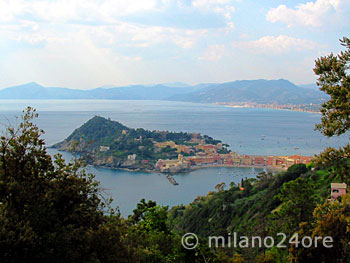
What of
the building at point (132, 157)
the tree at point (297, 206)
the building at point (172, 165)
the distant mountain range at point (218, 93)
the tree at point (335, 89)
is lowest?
the building at point (172, 165)

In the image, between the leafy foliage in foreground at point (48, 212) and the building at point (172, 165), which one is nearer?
the leafy foliage in foreground at point (48, 212)

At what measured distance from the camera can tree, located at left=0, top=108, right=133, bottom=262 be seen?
8.14 feet

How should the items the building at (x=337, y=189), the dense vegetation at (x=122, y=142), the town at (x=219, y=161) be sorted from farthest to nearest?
the dense vegetation at (x=122, y=142) < the town at (x=219, y=161) < the building at (x=337, y=189)

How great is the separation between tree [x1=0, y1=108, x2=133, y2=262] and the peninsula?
2080 cm

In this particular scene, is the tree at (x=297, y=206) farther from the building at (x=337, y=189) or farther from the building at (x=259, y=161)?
the building at (x=259, y=161)

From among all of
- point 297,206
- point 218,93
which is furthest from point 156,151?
point 218,93

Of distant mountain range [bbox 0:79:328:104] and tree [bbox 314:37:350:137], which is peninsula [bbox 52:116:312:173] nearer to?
tree [bbox 314:37:350:137]

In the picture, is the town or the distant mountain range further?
the distant mountain range

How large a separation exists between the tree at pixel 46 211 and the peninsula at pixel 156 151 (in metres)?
20.8

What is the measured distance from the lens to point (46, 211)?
2744 mm

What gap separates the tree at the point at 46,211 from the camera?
2.48m

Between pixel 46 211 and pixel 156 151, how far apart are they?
96.5 feet

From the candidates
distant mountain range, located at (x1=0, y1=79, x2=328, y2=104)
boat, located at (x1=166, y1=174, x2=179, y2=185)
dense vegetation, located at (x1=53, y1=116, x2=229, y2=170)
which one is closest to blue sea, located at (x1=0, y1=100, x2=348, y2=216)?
boat, located at (x1=166, y1=174, x2=179, y2=185)

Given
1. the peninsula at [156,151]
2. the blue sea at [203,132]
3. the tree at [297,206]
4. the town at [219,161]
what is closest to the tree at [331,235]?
the tree at [297,206]
